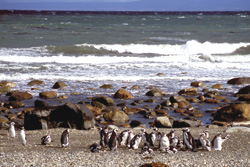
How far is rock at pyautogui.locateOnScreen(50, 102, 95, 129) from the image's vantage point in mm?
11734

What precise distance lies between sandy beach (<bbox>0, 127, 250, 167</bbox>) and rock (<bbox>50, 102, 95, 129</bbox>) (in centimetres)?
127

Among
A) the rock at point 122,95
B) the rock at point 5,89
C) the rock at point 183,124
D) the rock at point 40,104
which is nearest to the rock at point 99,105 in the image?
the rock at point 122,95

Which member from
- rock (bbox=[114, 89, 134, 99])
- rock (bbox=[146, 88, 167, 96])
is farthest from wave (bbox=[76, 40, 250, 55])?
rock (bbox=[114, 89, 134, 99])

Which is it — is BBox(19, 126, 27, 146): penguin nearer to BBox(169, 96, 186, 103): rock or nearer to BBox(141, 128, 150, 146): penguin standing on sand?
BBox(141, 128, 150, 146): penguin standing on sand

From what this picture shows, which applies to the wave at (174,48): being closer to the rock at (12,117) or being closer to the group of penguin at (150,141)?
the rock at (12,117)

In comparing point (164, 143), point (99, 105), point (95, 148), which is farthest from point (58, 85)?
point (164, 143)

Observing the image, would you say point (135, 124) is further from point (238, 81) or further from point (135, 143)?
point (238, 81)

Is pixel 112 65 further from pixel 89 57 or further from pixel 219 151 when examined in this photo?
pixel 219 151

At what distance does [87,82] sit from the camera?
62.1ft

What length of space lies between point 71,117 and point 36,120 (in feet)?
3.29

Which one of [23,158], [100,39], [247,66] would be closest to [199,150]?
[23,158]

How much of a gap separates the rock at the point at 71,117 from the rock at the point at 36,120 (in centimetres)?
19

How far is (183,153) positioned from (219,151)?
93cm

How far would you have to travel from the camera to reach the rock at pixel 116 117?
12781mm
